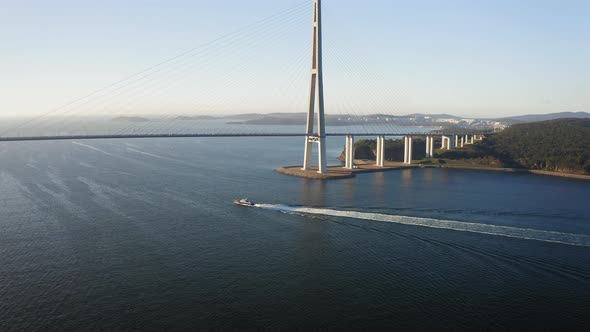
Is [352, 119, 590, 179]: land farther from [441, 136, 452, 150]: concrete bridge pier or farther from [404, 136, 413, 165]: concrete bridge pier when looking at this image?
[441, 136, 452, 150]: concrete bridge pier

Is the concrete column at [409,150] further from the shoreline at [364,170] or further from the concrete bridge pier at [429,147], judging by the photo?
the concrete bridge pier at [429,147]

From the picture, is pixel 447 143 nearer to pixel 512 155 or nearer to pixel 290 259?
pixel 512 155

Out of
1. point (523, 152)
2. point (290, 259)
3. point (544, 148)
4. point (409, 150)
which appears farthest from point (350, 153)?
point (290, 259)

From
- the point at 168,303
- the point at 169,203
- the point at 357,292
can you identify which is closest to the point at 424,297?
the point at 357,292

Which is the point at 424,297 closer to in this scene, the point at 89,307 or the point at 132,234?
the point at 89,307

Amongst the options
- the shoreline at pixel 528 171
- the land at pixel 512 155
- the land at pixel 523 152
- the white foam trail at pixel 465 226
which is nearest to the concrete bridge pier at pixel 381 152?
the land at pixel 512 155
